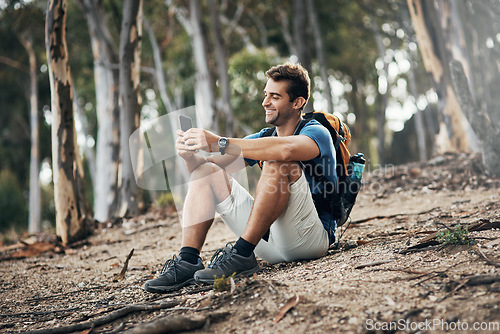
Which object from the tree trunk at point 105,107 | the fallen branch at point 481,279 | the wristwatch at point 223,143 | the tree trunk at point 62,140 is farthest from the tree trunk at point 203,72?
the fallen branch at point 481,279

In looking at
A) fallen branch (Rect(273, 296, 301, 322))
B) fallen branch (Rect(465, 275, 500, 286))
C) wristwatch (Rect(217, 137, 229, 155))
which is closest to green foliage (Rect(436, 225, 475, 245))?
fallen branch (Rect(465, 275, 500, 286))

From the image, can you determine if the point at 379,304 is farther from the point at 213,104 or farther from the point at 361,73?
the point at 361,73

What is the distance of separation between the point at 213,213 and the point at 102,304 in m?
0.97

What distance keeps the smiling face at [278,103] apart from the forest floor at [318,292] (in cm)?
107

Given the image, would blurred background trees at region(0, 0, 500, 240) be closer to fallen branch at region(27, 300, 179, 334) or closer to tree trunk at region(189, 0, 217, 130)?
tree trunk at region(189, 0, 217, 130)

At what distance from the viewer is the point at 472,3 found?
12.8 meters

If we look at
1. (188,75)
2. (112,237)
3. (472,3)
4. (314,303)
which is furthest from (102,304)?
Result: (188,75)

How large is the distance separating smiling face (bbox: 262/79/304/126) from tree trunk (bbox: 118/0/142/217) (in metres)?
5.28

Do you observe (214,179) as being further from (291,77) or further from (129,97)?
(129,97)

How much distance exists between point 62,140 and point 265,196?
4552 mm

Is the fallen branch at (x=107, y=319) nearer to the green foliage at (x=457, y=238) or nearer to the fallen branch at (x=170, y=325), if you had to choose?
the fallen branch at (x=170, y=325)

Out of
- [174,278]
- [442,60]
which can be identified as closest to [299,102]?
[174,278]

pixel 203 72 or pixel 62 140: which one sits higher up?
pixel 203 72

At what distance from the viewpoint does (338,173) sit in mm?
3381
